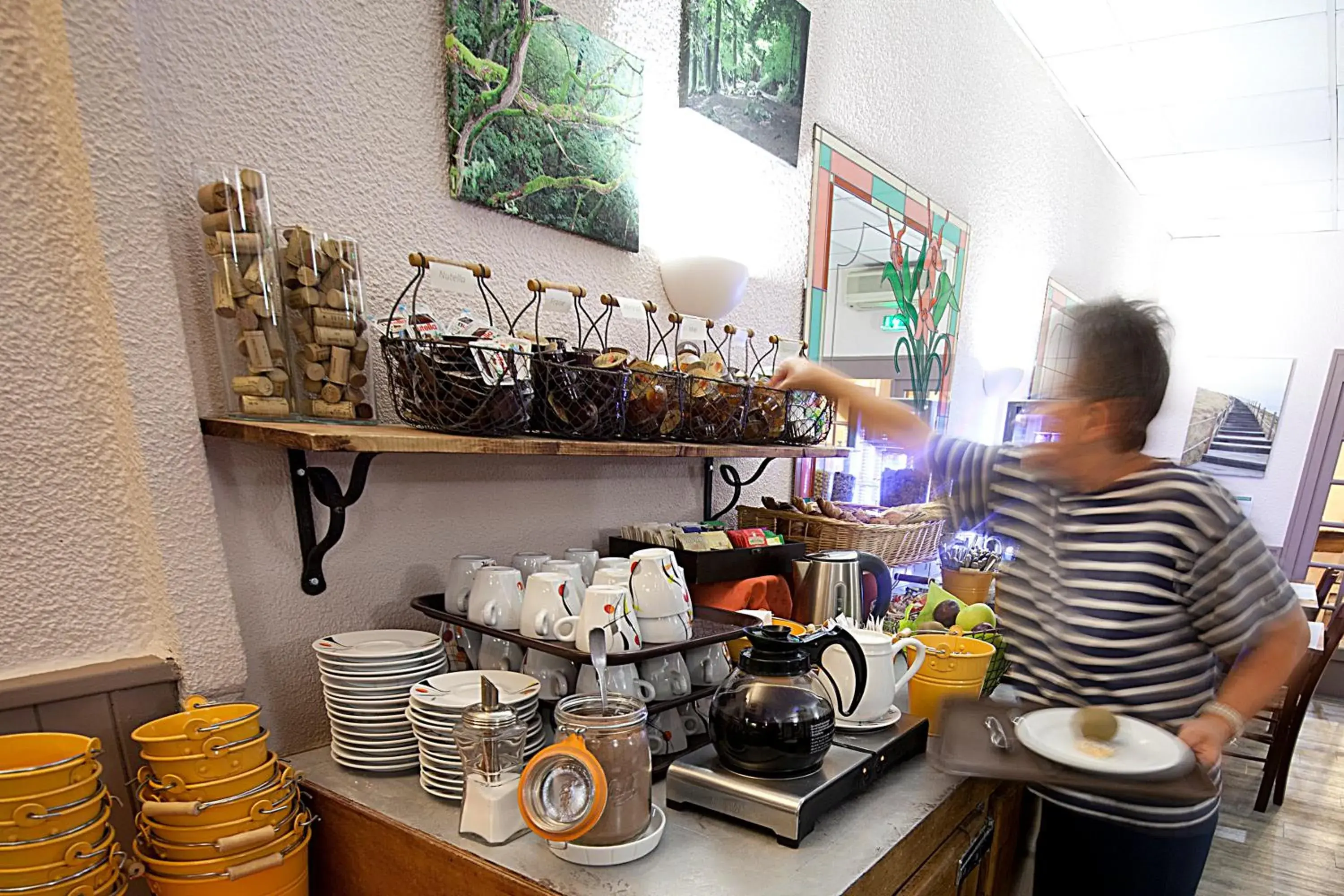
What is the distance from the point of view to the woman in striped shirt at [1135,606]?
103cm

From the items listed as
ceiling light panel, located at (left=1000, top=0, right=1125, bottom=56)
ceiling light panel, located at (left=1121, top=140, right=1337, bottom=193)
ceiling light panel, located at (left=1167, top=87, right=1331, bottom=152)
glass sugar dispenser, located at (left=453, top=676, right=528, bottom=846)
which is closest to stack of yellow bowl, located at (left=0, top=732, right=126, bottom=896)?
glass sugar dispenser, located at (left=453, top=676, right=528, bottom=846)

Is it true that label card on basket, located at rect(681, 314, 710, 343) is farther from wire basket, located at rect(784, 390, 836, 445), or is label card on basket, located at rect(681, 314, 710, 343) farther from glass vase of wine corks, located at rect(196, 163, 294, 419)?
glass vase of wine corks, located at rect(196, 163, 294, 419)

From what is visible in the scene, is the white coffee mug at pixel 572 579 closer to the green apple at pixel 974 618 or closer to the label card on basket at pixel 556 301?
the label card on basket at pixel 556 301

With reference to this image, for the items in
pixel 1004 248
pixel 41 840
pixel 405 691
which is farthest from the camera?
pixel 1004 248

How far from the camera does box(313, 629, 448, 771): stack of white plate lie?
96 centimetres

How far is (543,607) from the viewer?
1.00 metres

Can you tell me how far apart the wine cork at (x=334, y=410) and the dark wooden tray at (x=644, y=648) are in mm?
332

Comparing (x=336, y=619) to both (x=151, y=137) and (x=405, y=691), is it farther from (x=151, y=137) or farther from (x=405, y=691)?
(x=151, y=137)

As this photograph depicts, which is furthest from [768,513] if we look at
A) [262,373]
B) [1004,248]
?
[1004,248]

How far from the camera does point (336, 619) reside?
3.58ft

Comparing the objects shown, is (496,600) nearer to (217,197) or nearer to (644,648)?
(644,648)

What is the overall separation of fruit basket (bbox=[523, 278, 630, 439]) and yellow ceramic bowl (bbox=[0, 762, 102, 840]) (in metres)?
0.66

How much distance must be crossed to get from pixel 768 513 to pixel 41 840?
4.74 ft

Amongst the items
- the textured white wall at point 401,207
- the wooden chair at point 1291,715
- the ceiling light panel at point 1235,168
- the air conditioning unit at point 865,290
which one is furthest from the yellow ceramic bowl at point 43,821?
the ceiling light panel at point 1235,168
